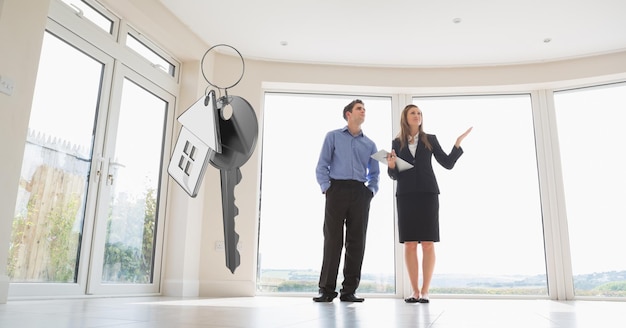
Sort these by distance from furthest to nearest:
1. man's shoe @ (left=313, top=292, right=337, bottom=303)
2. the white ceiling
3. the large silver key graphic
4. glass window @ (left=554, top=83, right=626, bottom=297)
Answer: glass window @ (left=554, top=83, right=626, bottom=297)
the white ceiling
man's shoe @ (left=313, top=292, right=337, bottom=303)
the large silver key graphic

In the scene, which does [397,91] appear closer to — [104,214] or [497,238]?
[497,238]

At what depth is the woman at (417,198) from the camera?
2.91 metres

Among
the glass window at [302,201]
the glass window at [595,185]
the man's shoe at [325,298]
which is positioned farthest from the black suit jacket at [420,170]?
the glass window at [595,185]

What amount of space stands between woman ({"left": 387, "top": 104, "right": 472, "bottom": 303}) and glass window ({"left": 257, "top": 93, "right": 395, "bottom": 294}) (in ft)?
4.05

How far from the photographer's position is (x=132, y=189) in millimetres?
3561

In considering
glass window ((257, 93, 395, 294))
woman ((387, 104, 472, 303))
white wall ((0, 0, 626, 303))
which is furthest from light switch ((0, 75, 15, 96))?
glass window ((257, 93, 395, 294))

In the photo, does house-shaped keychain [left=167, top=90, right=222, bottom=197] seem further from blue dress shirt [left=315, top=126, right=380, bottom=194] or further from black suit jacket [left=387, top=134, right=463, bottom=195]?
black suit jacket [left=387, top=134, right=463, bottom=195]

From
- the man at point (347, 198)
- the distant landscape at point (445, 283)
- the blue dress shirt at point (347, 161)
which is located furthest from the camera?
the distant landscape at point (445, 283)

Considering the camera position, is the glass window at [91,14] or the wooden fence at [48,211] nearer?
the wooden fence at [48,211]

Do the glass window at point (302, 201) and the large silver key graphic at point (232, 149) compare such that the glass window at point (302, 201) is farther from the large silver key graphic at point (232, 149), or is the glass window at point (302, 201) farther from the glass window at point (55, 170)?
the large silver key graphic at point (232, 149)

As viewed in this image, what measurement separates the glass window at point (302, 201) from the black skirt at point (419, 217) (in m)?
1.37

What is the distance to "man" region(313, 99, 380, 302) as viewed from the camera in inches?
112

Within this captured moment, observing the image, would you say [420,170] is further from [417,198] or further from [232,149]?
[232,149]

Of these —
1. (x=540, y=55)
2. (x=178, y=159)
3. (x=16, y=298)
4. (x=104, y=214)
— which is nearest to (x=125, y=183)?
(x=104, y=214)
